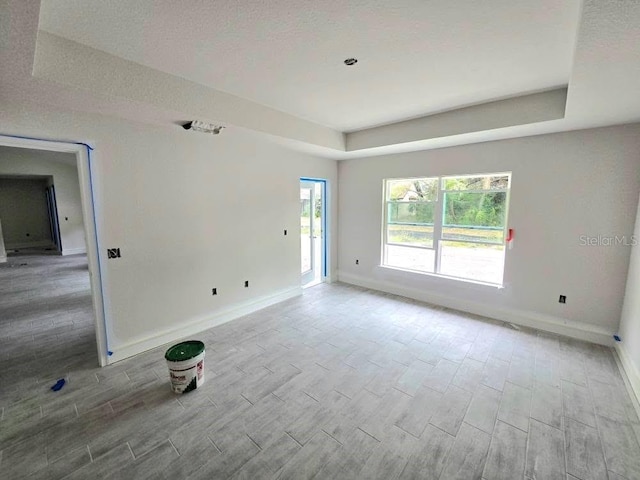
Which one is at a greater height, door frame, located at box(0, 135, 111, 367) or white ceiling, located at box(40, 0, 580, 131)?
white ceiling, located at box(40, 0, 580, 131)

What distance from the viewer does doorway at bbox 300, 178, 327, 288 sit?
17.7 ft

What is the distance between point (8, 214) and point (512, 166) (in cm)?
1411

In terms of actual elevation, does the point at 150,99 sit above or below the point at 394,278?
above

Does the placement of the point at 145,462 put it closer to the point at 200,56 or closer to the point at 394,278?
the point at 200,56

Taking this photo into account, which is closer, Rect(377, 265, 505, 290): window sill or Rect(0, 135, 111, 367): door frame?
Rect(0, 135, 111, 367): door frame

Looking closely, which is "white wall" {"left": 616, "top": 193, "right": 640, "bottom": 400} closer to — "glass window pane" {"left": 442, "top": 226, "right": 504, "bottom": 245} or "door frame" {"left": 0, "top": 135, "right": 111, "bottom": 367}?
"glass window pane" {"left": 442, "top": 226, "right": 504, "bottom": 245}

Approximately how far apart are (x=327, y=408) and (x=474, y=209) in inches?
136

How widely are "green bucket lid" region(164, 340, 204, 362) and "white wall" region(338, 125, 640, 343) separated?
3.67 meters

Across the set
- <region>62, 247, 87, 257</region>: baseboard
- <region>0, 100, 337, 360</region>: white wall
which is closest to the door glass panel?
<region>0, 100, 337, 360</region>: white wall

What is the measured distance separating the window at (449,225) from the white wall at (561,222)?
19 cm

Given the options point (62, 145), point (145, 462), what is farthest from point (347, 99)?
point (145, 462)

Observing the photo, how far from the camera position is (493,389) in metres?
2.47

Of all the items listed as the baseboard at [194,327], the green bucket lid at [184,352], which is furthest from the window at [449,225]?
the green bucket lid at [184,352]

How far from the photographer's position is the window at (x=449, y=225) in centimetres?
396
